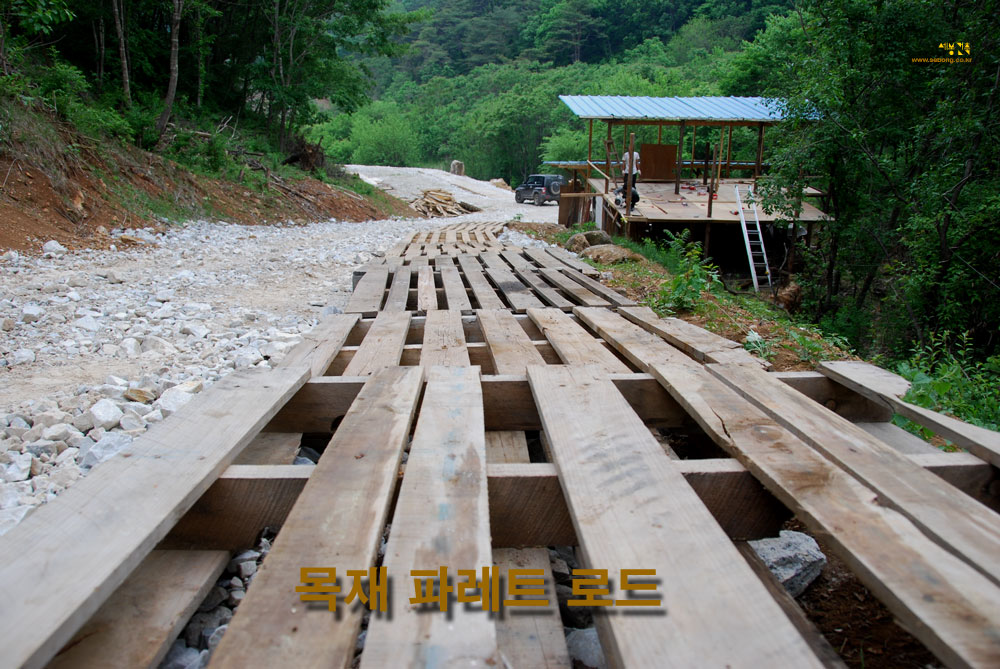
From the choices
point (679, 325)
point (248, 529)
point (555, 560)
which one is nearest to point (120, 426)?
point (248, 529)

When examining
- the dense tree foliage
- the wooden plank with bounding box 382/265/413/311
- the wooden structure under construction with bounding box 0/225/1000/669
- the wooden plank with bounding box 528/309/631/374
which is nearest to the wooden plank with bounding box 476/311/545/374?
the wooden plank with bounding box 528/309/631/374

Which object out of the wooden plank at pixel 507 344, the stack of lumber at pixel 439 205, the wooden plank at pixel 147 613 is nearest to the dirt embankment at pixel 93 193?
the wooden plank at pixel 507 344

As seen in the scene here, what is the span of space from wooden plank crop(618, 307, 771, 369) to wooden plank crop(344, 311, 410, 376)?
4.24 ft

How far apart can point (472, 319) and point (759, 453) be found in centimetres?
220

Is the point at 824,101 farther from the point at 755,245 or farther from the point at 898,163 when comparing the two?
the point at 755,245

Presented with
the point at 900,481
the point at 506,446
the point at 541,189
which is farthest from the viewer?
the point at 541,189

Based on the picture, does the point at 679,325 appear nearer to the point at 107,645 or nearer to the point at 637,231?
the point at 107,645

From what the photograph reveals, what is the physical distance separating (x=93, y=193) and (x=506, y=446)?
8.90 meters

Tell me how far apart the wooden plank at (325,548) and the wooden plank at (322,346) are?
31.1 inches

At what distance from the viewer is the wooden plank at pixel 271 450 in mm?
1798

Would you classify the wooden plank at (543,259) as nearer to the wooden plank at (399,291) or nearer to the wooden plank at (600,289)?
Result: the wooden plank at (600,289)

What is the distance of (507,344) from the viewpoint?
2.82 metres

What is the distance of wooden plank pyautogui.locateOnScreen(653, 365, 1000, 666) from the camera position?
90cm

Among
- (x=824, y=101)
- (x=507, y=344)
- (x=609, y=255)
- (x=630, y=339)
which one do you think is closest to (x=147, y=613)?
(x=507, y=344)
